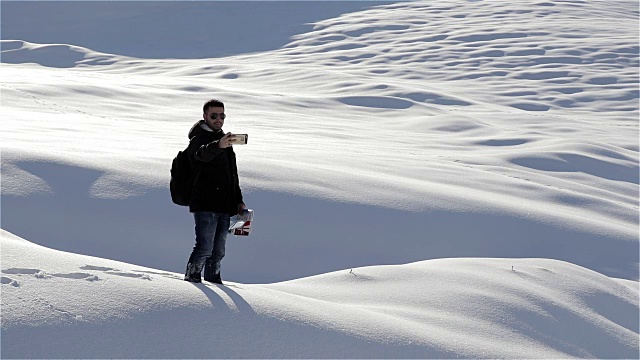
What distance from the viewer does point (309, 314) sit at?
371 centimetres

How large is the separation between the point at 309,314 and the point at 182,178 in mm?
1001

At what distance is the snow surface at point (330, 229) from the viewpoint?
3395 mm

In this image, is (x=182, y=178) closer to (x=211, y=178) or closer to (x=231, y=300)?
(x=211, y=178)

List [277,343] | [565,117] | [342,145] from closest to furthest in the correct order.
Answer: [277,343], [342,145], [565,117]

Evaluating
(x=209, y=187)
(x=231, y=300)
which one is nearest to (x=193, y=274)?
(x=209, y=187)

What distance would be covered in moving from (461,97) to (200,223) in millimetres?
20675

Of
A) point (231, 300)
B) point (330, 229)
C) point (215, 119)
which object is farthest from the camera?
point (330, 229)

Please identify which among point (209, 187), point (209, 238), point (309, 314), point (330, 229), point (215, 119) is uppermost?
point (215, 119)

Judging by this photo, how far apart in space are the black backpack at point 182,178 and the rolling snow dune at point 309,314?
394 mm

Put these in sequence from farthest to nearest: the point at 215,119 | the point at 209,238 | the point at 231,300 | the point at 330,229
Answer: the point at 330,229 < the point at 209,238 < the point at 215,119 < the point at 231,300

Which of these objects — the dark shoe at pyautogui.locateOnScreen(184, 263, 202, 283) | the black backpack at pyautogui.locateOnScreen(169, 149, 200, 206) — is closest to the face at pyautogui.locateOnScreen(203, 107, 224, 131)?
the black backpack at pyautogui.locateOnScreen(169, 149, 200, 206)

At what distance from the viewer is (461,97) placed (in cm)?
2412

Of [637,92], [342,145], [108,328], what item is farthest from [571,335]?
[637,92]

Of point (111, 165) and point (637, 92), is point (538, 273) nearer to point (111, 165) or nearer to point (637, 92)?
point (111, 165)
